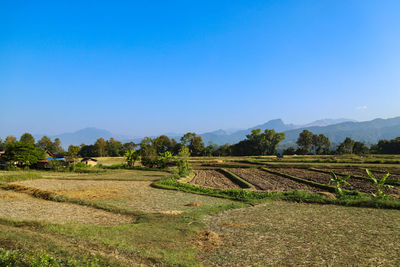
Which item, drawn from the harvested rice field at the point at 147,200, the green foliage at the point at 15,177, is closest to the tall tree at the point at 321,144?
the harvested rice field at the point at 147,200

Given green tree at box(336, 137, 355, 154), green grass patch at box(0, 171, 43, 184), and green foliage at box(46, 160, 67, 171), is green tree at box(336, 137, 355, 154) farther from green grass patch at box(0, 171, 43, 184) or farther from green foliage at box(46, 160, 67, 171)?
green grass patch at box(0, 171, 43, 184)

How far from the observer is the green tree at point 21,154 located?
137 ft

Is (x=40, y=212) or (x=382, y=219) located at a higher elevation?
(x=40, y=212)

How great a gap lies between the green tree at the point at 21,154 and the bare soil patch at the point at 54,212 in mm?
27416

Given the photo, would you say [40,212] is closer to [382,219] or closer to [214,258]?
[214,258]

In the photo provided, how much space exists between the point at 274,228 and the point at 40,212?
1342 centimetres

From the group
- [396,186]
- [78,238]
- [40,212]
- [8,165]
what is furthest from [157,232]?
[8,165]

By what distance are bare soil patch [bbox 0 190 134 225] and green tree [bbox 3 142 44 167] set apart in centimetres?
2742

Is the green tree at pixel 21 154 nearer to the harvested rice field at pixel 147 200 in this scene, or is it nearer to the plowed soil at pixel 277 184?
the harvested rice field at pixel 147 200

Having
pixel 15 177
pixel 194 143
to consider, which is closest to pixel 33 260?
pixel 15 177

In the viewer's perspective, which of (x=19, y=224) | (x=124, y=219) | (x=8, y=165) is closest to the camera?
(x=19, y=224)

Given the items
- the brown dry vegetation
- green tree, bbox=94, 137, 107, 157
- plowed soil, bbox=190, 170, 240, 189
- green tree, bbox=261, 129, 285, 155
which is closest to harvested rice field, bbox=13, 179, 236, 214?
the brown dry vegetation

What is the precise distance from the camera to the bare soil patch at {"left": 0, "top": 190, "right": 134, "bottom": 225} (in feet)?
42.8

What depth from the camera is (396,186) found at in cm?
2377
